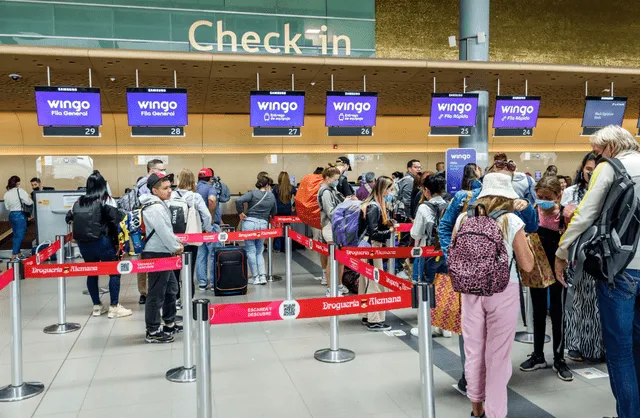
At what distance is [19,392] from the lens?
4.54 meters

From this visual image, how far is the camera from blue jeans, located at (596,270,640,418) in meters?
3.30

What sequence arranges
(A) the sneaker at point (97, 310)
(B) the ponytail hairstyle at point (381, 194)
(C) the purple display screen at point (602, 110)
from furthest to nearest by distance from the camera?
(C) the purple display screen at point (602, 110), (A) the sneaker at point (97, 310), (B) the ponytail hairstyle at point (381, 194)

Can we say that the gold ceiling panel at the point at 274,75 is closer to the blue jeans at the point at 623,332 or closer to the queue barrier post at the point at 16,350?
the queue barrier post at the point at 16,350

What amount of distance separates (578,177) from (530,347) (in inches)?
68.6

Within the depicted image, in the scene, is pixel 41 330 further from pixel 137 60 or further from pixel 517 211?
pixel 517 211

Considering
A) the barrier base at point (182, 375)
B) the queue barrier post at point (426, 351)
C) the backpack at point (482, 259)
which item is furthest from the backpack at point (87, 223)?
the backpack at point (482, 259)

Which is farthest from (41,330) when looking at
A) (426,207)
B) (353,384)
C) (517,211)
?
(517,211)

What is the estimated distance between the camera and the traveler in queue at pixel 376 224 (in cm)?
621

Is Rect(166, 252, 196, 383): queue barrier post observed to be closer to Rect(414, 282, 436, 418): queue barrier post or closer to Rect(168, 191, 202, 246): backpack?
Rect(168, 191, 202, 246): backpack

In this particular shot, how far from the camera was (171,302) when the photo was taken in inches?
238

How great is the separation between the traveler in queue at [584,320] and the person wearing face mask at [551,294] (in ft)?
0.52

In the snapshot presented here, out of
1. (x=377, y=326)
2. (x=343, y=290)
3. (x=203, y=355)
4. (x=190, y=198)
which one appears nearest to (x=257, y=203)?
(x=190, y=198)

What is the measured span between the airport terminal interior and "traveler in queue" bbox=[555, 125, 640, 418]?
28.0 inches

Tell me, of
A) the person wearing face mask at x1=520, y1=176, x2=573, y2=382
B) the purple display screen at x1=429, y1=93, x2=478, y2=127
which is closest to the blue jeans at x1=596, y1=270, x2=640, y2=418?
the person wearing face mask at x1=520, y1=176, x2=573, y2=382
